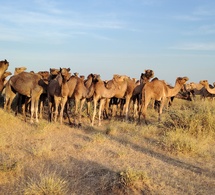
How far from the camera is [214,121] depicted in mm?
12547

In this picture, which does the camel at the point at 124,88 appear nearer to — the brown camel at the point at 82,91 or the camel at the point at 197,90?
the brown camel at the point at 82,91

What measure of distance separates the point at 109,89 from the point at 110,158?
6.54 meters

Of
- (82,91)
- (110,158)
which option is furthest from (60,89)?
(110,158)

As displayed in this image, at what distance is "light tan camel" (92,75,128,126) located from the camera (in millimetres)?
14398

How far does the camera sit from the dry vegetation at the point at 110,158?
641 centimetres

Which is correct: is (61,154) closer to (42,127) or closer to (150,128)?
(42,127)

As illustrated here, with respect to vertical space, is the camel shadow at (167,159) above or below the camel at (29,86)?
below

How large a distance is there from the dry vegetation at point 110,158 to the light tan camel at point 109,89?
159cm

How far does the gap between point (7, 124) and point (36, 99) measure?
194 cm

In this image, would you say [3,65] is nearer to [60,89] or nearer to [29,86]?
[29,86]

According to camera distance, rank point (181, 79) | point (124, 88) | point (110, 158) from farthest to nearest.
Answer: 1. point (181, 79)
2. point (124, 88)
3. point (110, 158)

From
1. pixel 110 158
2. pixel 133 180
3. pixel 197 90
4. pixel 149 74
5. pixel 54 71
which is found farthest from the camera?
pixel 197 90

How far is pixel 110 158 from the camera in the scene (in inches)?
342

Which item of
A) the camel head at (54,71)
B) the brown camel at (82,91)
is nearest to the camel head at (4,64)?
the camel head at (54,71)
